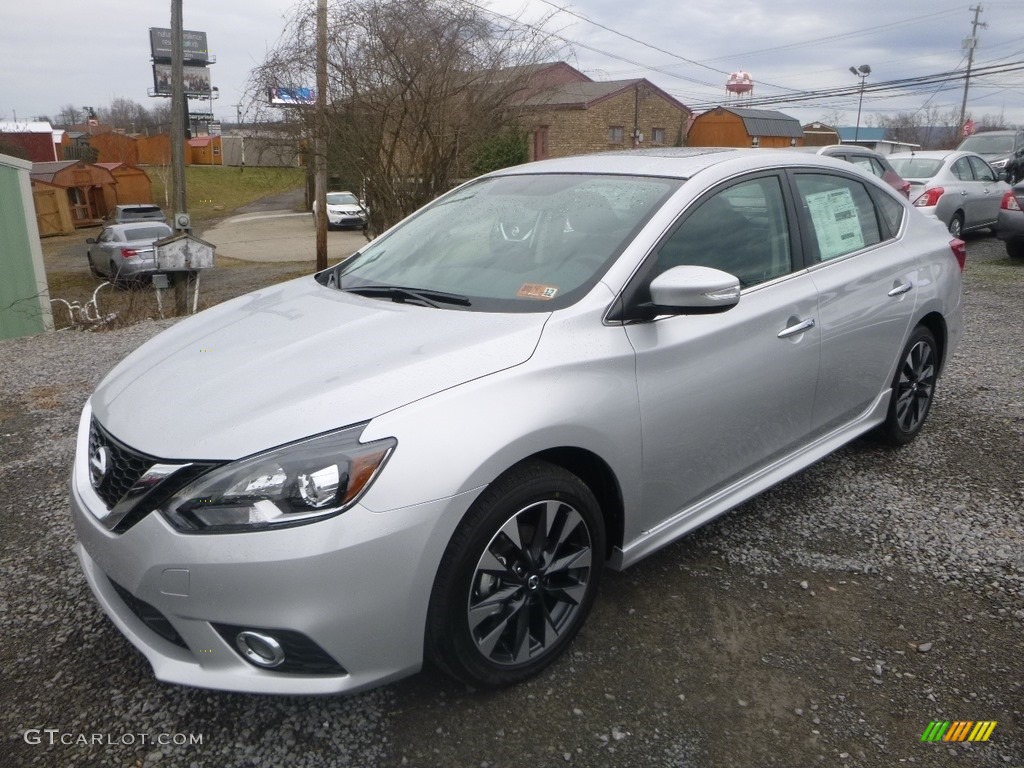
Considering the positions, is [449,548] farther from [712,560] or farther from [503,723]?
[712,560]

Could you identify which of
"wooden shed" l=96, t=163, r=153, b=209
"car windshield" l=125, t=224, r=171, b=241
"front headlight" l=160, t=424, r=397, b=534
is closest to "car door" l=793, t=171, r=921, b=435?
"front headlight" l=160, t=424, r=397, b=534

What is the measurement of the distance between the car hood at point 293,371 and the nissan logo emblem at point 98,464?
9 cm

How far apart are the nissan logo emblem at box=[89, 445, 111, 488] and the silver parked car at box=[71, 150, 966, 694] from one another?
0.01 metres

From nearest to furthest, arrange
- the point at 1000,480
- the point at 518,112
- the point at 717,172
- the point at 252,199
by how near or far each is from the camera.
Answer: the point at 717,172, the point at 1000,480, the point at 518,112, the point at 252,199

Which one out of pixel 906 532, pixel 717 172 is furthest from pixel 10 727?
pixel 906 532

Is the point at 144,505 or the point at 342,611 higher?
the point at 144,505

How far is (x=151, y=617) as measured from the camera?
2322mm

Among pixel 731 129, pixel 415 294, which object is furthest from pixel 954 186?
pixel 731 129

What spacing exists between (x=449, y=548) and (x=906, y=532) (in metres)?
2.45

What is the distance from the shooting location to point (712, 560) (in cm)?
344

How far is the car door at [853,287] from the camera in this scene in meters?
3.62

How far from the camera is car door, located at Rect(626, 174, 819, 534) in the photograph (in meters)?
2.84

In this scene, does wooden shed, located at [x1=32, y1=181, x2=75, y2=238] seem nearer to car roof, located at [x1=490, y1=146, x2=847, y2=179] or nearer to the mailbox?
the mailbox

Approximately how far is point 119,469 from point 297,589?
0.73 meters
